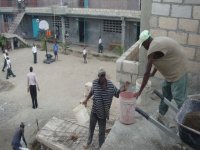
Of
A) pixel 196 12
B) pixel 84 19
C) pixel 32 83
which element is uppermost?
pixel 196 12

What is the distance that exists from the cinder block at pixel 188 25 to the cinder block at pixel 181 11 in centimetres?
10

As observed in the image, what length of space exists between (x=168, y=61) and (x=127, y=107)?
3.36 feet

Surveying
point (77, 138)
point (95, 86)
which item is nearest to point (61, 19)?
point (77, 138)

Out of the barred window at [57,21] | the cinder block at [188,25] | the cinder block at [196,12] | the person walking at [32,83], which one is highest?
the cinder block at [196,12]

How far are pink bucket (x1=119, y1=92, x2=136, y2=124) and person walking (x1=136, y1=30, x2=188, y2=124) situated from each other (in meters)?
0.34

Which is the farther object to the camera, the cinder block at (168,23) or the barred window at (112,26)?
the barred window at (112,26)

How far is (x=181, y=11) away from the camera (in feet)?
17.6

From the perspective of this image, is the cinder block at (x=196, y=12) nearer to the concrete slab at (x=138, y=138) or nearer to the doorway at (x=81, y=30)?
the concrete slab at (x=138, y=138)

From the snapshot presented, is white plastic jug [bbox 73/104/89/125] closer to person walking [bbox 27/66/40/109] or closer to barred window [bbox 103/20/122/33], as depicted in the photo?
person walking [bbox 27/66/40/109]

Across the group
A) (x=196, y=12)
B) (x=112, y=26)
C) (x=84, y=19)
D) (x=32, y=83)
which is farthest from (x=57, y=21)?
(x=196, y=12)

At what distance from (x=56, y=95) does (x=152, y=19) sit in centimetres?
770

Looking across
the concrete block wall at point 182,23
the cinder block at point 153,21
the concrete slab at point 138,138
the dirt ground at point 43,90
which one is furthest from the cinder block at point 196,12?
the dirt ground at point 43,90

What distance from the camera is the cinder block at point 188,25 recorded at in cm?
530

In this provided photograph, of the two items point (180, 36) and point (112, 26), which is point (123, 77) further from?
point (112, 26)
